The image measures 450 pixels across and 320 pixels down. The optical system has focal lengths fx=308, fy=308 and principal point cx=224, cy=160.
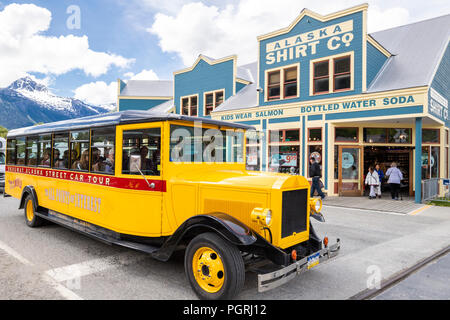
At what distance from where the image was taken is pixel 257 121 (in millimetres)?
15945

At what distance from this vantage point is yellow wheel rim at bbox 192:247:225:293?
346cm

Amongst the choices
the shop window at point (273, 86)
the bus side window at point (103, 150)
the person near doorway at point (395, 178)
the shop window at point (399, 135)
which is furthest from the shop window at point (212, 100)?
the bus side window at point (103, 150)

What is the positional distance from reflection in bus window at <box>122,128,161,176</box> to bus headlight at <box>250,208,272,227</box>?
5.25 feet

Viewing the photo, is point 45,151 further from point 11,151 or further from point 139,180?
point 139,180

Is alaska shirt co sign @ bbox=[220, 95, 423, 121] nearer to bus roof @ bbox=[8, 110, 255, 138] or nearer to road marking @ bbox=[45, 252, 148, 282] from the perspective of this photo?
bus roof @ bbox=[8, 110, 255, 138]

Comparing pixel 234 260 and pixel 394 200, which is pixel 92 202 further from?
pixel 394 200

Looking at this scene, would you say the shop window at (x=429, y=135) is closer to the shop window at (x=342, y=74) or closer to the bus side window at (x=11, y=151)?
the shop window at (x=342, y=74)

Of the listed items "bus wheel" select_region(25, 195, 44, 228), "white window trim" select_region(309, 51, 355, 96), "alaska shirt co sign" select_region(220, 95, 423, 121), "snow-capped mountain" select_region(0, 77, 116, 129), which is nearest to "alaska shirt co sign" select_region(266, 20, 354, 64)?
"white window trim" select_region(309, 51, 355, 96)

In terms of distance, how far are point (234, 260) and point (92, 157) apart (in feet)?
10.6

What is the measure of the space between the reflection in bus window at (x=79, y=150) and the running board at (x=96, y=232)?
0.99 m

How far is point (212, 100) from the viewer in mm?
19531

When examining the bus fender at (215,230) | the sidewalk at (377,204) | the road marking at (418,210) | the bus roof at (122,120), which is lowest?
the road marking at (418,210)

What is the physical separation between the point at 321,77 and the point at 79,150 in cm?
1139

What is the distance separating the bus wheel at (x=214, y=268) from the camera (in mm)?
3281
